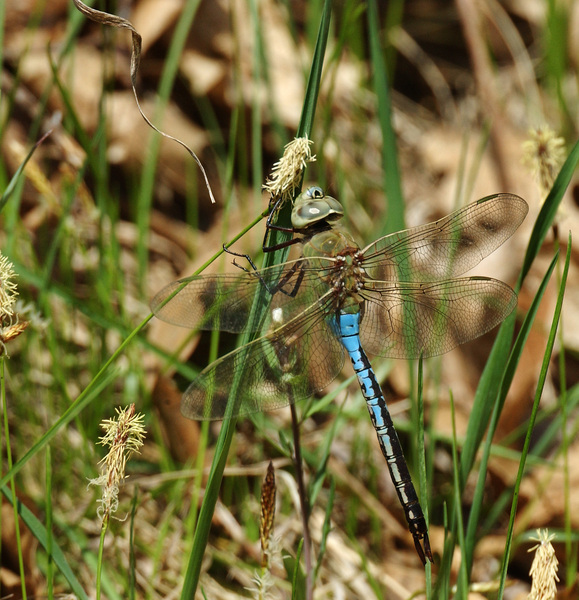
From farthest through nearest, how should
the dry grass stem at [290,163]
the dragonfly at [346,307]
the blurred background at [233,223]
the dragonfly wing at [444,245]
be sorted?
the blurred background at [233,223], the dragonfly wing at [444,245], the dragonfly at [346,307], the dry grass stem at [290,163]

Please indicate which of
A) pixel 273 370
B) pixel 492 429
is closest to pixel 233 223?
pixel 273 370

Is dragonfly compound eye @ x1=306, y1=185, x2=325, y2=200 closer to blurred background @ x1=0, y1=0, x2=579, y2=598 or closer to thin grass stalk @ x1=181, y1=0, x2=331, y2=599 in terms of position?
blurred background @ x1=0, y1=0, x2=579, y2=598

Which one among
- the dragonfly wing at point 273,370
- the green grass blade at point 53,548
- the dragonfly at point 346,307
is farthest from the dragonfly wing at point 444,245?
the green grass blade at point 53,548

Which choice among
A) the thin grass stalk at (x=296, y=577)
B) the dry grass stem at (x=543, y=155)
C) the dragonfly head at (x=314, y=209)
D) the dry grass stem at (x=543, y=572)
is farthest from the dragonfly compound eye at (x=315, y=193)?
the dry grass stem at (x=543, y=572)

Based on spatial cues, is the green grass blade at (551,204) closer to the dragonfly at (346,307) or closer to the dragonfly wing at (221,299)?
the dragonfly at (346,307)

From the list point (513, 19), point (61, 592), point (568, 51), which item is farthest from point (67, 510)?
point (513, 19)

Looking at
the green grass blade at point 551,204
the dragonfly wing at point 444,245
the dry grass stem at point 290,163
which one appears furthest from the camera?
the dragonfly wing at point 444,245

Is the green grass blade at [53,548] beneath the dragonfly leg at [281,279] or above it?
beneath

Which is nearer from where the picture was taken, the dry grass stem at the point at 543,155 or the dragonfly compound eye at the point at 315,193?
the dry grass stem at the point at 543,155

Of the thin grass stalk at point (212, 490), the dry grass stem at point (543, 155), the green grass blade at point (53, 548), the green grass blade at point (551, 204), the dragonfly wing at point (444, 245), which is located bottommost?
the green grass blade at point (53, 548)
